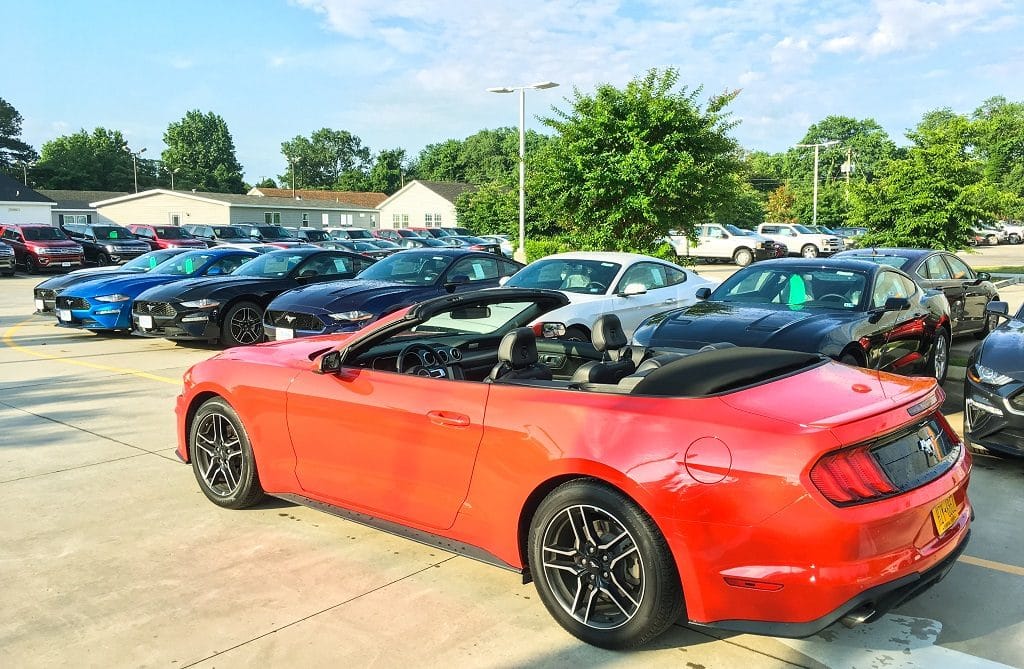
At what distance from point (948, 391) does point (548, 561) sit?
6949 mm

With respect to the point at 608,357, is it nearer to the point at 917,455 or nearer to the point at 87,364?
the point at 917,455

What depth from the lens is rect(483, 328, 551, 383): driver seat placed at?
3895 millimetres

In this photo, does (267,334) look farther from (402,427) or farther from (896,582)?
(896,582)

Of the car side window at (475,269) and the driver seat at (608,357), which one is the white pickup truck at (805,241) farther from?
the driver seat at (608,357)

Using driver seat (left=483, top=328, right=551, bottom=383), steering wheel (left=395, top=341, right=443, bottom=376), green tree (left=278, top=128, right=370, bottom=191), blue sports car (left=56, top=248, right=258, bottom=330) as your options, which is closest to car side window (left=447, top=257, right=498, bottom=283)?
blue sports car (left=56, top=248, right=258, bottom=330)

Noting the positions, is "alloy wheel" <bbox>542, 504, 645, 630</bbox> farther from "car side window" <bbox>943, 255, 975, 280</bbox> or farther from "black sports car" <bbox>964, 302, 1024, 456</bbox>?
"car side window" <bbox>943, 255, 975, 280</bbox>

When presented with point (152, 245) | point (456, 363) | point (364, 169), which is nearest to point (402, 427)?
point (456, 363)

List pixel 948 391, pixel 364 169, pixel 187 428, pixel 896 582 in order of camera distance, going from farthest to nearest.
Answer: pixel 364 169 → pixel 948 391 → pixel 187 428 → pixel 896 582

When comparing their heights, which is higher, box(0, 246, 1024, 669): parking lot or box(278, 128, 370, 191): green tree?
box(278, 128, 370, 191): green tree

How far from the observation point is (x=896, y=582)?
9.70 feet

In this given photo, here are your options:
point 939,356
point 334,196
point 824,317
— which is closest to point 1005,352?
point 824,317

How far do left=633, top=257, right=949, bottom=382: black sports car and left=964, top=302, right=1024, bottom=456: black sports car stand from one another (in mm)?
1065

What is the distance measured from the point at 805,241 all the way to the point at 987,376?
33.1m

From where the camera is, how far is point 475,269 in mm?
11805
